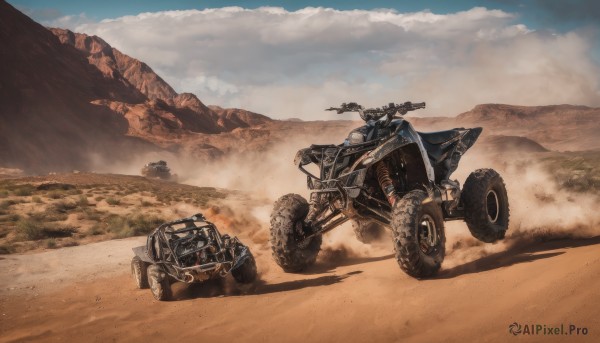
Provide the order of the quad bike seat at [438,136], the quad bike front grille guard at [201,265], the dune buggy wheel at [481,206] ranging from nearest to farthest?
1. the quad bike front grille guard at [201,265]
2. the dune buggy wheel at [481,206]
3. the quad bike seat at [438,136]

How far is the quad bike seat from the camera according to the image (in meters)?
10.2

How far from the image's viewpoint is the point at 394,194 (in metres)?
8.94

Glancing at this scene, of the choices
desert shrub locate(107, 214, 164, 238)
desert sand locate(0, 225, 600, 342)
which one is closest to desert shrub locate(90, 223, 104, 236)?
desert shrub locate(107, 214, 164, 238)

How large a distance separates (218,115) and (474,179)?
115440 millimetres

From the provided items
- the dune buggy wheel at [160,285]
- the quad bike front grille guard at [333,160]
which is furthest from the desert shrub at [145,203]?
the quad bike front grille guard at [333,160]

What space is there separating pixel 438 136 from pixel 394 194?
204cm

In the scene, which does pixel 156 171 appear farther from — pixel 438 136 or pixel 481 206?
pixel 481 206

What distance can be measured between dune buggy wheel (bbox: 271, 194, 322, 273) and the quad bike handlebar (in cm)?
195

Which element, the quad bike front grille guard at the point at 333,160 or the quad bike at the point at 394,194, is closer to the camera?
the quad bike at the point at 394,194

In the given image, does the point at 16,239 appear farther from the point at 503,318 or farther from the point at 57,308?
the point at 503,318

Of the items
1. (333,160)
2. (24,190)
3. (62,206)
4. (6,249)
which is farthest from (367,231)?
(24,190)

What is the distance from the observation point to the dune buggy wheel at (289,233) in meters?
9.46

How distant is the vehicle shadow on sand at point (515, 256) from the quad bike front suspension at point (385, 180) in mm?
1525

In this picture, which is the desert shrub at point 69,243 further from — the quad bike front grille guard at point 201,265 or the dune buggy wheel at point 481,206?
the dune buggy wheel at point 481,206
